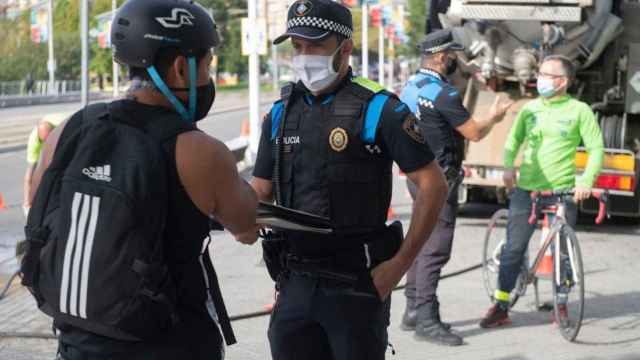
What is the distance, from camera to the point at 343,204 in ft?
12.3

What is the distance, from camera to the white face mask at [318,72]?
12.7 feet

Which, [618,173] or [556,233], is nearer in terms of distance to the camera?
[556,233]

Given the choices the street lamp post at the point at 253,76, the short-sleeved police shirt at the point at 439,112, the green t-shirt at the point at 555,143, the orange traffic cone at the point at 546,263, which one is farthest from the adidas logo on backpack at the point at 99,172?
the street lamp post at the point at 253,76

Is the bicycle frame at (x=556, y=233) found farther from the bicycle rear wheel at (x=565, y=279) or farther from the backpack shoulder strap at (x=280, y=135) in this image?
the backpack shoulder strap at (x=280, y=135)

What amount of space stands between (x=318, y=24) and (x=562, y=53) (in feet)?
28.9

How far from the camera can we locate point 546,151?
689cm

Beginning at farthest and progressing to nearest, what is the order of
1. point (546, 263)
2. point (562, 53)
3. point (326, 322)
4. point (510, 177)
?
point (562, 53), point (546, 263), point (510, 177), point (326, 322)

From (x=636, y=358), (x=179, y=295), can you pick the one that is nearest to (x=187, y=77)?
(x=179, y=295)

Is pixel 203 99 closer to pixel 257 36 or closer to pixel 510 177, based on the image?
pixel 510 177

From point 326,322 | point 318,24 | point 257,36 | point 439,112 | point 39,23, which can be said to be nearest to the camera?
point 326,322

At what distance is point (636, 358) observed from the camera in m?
6.36

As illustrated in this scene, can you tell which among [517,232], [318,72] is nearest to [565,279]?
[517,232]

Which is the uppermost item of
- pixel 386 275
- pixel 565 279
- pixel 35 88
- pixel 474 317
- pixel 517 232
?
pixel 386 275

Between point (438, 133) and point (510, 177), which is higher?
point (438, 133)
